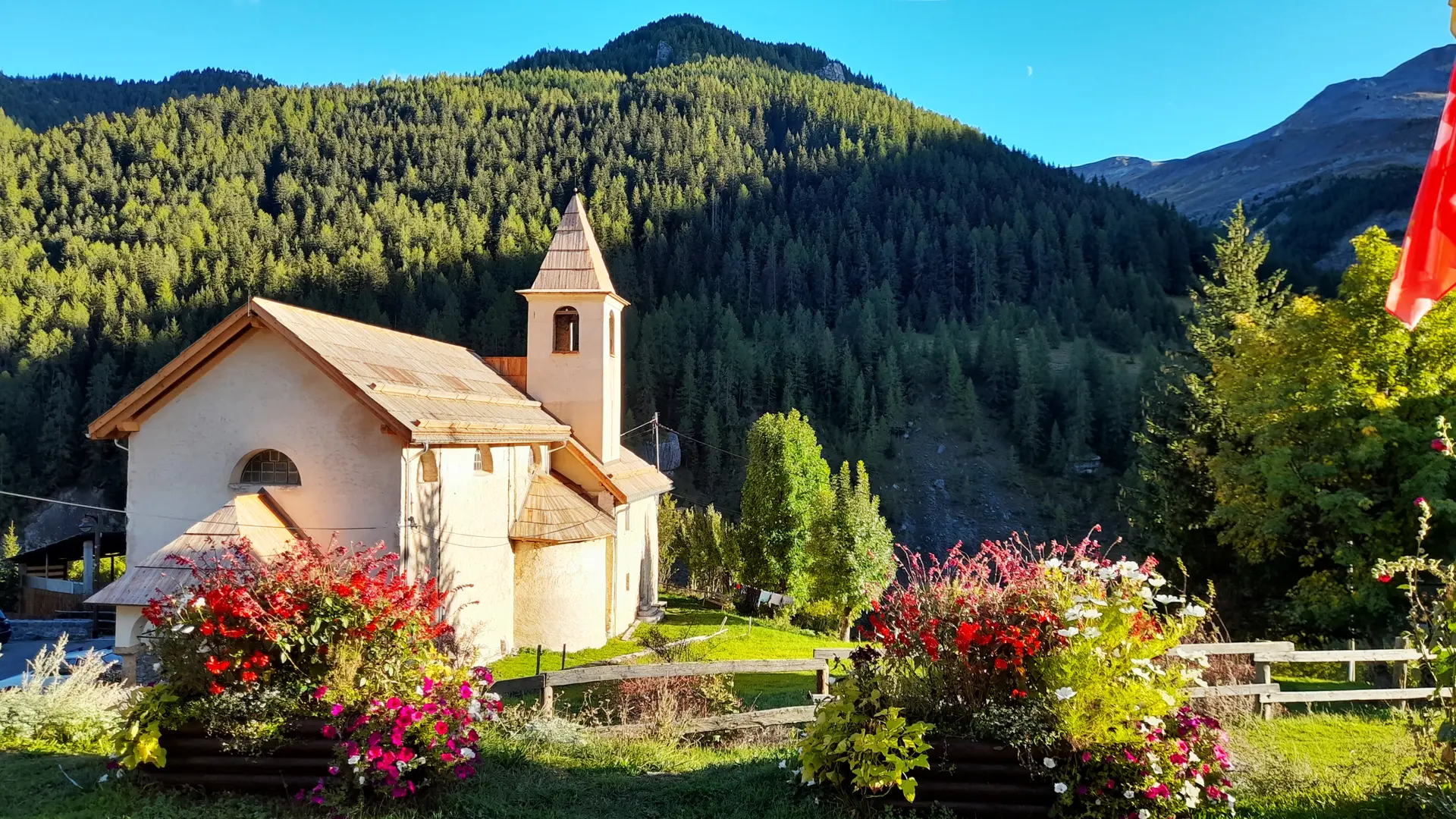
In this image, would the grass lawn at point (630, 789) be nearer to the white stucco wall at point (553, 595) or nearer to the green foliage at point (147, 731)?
the green foliage at point (147, 731)

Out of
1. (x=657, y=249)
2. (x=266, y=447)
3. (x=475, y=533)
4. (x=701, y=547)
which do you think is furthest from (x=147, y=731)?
(x=657, y=249)

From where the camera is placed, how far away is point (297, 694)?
286 inches

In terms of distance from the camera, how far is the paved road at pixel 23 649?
24.5m

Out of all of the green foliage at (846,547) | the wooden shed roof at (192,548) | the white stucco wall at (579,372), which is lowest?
the green foliage at (846,547)

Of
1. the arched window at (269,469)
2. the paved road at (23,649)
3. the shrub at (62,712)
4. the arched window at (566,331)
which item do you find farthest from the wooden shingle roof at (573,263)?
the paved road at (23,649)

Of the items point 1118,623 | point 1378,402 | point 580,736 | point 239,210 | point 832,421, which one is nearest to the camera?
point 1118,623

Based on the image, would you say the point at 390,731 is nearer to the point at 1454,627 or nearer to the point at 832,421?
the point at 1454,627

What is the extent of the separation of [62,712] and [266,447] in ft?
18.2

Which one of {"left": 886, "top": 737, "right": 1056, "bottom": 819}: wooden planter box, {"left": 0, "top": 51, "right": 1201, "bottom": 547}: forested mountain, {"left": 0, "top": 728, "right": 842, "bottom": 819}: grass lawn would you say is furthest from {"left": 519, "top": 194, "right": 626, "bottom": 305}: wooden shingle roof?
{"left": 0, "top": 51, "right": 1201, "bottom": 547}: forested mountain

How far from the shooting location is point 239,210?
11469 centimetres

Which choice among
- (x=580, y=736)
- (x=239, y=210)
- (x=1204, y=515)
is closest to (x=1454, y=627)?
(x=580, y=736)

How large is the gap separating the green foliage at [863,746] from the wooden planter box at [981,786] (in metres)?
0.19

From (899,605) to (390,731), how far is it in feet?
14.7

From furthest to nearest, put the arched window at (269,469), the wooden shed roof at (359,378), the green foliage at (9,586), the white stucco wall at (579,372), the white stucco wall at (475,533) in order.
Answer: the green foliage at (9,586), the white stucco wall at (579,372), the white stucco wall at (475,533), the arched window at (269,469), the wooden shed roof at (359,378)
